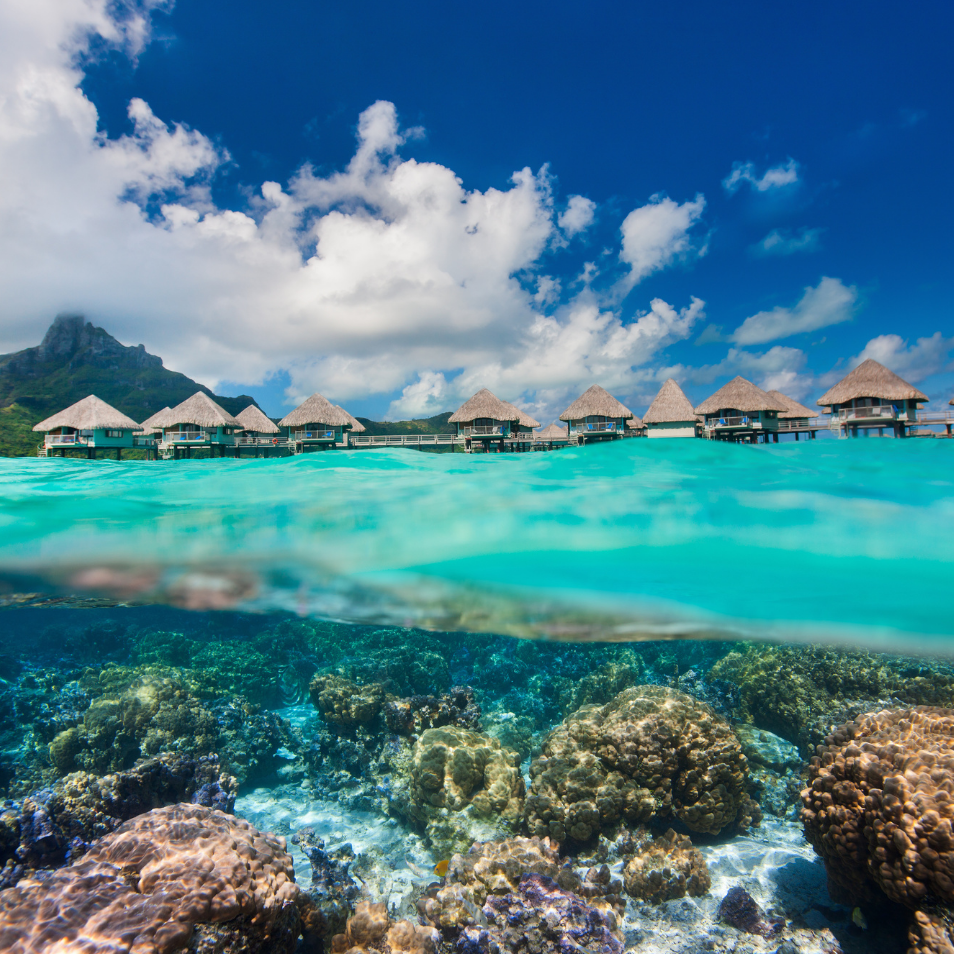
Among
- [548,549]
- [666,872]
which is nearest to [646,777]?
[666,872]

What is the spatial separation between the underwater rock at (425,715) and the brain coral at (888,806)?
6.20 meters

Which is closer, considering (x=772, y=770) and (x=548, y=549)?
(x=548, y=549)

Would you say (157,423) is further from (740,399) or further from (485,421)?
(740,399)

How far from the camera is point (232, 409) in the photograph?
96.7m

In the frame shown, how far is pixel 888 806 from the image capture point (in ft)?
16.1

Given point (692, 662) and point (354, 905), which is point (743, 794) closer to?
point (354, 905)

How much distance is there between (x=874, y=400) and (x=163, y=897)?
36313mm

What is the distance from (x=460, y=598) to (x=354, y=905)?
4.00 meters

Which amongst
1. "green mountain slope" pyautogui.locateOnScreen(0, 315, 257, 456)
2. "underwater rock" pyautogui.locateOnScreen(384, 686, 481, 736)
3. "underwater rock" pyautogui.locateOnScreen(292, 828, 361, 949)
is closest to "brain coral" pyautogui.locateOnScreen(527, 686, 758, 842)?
"underwater rock" pyautogui.locateOnScreen(384, 686, 481, 736)

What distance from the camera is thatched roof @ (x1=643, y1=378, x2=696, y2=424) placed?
29.7 metres

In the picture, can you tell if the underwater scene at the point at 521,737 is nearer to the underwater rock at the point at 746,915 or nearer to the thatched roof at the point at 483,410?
the underwater rock at the point at 746,915

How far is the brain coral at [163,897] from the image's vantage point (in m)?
3.49

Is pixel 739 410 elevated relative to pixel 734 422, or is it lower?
elevated

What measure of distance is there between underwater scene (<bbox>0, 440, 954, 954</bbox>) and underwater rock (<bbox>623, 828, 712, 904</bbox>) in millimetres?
32
